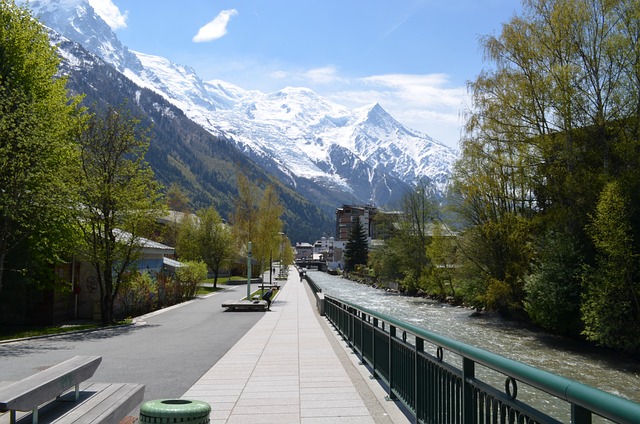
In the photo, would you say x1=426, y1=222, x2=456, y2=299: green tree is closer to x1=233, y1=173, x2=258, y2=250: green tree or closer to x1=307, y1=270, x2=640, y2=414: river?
x1=307, y1=270, x2=640, y2=414: river

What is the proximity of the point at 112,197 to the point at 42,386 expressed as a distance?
18.4 meters

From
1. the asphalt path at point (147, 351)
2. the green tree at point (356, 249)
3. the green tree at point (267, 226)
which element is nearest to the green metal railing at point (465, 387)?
the asphalt path at point (147, 351)

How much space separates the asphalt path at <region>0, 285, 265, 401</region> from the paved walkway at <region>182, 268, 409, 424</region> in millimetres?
514

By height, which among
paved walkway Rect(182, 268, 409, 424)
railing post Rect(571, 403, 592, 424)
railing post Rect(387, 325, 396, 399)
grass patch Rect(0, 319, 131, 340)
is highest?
railing post Rect(571, 403, 592, 424)

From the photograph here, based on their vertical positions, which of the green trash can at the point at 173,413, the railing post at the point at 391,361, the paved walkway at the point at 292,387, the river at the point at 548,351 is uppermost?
the green trash can at the point at 173,413

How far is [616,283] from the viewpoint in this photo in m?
21.9

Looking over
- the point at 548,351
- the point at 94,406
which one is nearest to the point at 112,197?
the point at 94,406

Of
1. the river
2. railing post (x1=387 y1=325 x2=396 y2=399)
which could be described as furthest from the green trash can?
the river

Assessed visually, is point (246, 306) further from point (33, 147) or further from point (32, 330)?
point (33, 147)

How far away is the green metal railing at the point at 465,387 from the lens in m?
2.68

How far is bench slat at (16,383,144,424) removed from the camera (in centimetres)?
535

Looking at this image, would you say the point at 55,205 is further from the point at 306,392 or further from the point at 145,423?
the point at 145,423

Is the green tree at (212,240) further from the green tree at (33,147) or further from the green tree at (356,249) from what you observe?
the green tree at (356,249)

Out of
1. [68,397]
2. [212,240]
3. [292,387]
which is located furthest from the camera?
[212,240]
